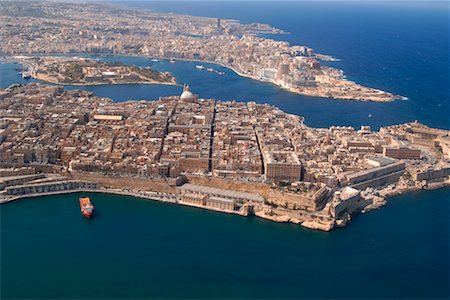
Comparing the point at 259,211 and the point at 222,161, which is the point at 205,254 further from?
the point at 222,161

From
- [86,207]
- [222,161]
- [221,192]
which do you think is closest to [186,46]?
[222,161]

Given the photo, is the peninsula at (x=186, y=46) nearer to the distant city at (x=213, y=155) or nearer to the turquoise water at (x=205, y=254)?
the distant city at (x=213, y=155)

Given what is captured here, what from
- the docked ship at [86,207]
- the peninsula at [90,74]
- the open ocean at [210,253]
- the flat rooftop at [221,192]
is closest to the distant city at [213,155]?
the flat rooftop at [221,192]

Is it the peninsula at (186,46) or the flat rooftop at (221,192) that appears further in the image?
the peninsula at (186,46)

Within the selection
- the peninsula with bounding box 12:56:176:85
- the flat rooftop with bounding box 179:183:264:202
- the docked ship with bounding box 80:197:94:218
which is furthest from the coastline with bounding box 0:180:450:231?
the peninsula with bounding box 12:56:176:85

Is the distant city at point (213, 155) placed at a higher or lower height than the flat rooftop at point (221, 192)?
higher
